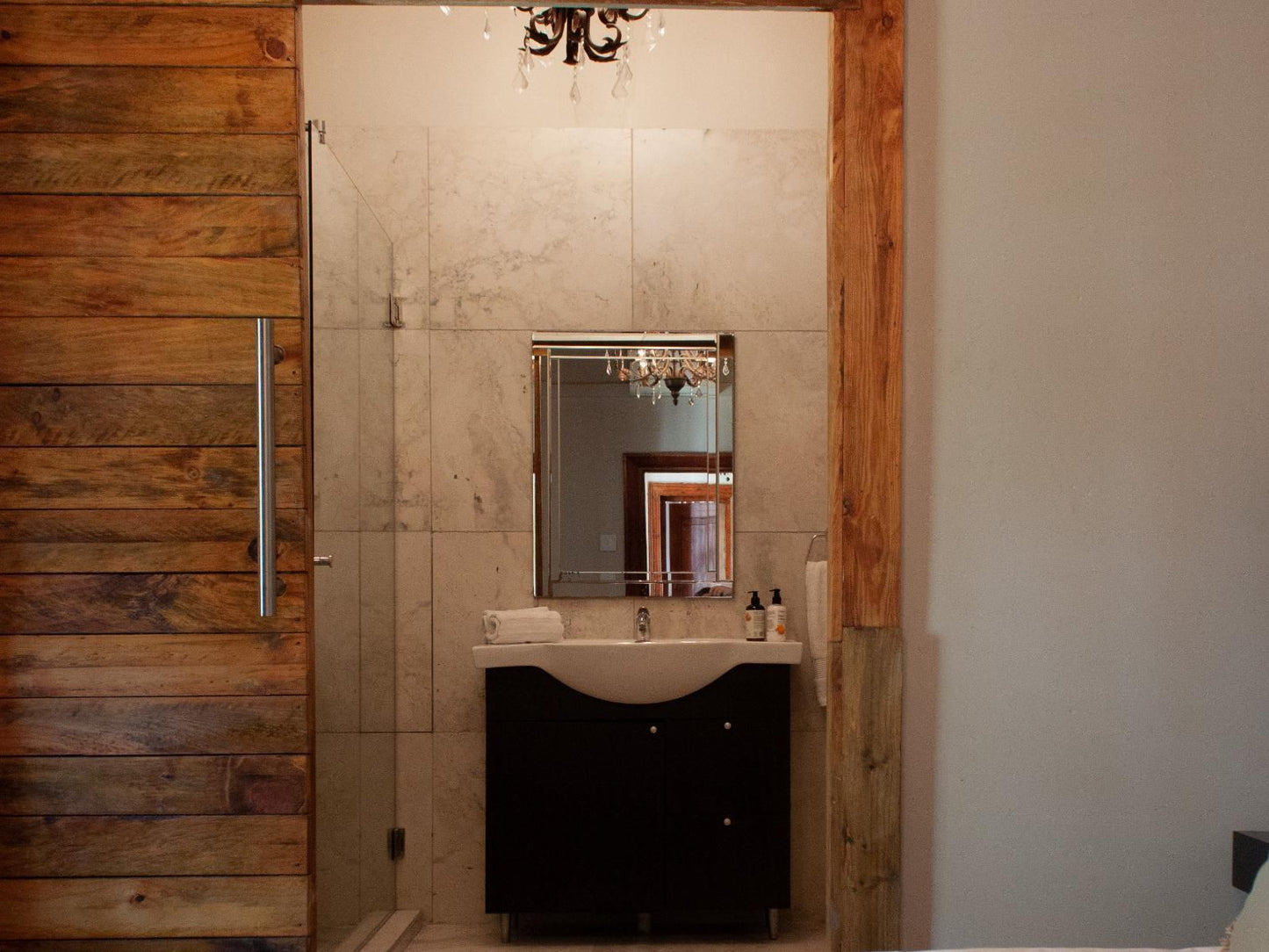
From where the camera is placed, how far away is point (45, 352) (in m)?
1.97

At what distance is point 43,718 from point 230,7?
128cm

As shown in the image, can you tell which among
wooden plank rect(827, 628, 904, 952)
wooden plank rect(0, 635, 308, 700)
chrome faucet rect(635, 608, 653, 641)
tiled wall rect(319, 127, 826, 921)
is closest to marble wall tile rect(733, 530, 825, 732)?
tiled wall rect(319, 127, 826, 921)

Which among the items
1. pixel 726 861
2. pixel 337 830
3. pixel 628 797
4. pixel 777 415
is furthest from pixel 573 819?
pixel 777 415

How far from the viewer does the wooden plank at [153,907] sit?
1941mm

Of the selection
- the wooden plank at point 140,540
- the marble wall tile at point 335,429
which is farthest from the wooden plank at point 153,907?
the marble wall tile at point 335,429

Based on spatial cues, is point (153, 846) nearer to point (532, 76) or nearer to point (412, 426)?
point (412, 426)

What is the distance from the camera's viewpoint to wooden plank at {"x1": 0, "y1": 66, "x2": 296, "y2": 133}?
1.97m

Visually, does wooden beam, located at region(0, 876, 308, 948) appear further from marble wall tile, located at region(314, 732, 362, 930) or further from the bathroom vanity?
the bathroom vanity

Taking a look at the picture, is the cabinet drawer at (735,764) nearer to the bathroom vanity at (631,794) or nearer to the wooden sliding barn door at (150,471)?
the bathroom vanity at (631,794)

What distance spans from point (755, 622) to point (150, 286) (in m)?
1.96

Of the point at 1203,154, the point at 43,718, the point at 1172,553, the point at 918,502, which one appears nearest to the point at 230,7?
the point at 43,718

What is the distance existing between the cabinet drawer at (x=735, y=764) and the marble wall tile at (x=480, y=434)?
84cm

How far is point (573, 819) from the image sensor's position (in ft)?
10.2

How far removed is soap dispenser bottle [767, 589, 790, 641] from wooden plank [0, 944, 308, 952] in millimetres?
1727
